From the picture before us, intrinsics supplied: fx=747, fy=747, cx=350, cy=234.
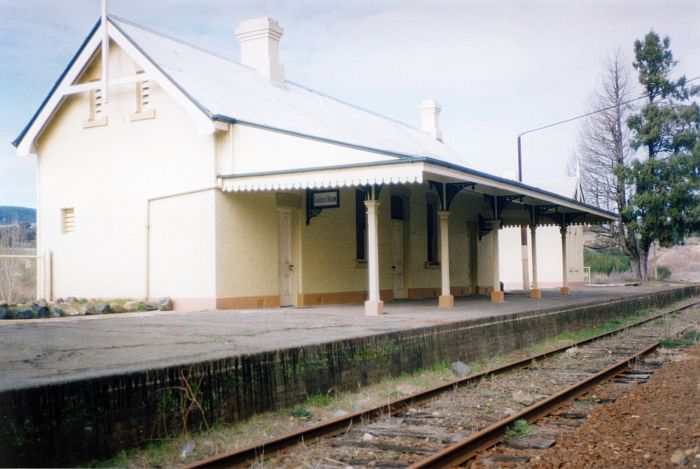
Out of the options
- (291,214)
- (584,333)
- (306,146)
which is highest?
(306,146)

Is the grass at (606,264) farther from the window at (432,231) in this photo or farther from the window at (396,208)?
the window at (396,208)

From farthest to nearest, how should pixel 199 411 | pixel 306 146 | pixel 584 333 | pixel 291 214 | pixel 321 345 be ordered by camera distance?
pixel 584 333, pixel 291 214, pixel 306 146, pixel 321 345, pixel 199 411

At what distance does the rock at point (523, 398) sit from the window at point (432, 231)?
45.7 ft

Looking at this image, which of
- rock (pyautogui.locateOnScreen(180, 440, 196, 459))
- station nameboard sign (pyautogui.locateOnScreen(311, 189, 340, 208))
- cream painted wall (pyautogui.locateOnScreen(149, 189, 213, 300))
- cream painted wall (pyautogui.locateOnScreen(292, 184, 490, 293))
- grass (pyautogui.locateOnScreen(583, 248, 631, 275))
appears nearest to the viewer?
rock (pyautogui.locateOnScreen(180, 440, 196, 459))

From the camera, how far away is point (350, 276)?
18.4 meters

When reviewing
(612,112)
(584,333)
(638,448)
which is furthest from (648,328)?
(612,112)

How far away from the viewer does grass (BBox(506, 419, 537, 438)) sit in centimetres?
669

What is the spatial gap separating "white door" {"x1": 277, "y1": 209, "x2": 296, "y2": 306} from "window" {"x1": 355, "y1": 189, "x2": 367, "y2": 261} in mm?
2694

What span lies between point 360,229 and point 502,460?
43.9 ft

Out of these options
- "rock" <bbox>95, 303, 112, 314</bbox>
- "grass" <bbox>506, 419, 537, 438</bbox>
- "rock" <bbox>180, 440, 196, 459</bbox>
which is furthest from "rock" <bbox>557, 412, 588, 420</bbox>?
"rock" <bbox>95, 303, 112, 314</bbox>

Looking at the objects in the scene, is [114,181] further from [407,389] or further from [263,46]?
[407,389]

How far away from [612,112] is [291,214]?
1196 inches

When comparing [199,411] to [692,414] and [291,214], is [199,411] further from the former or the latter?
[291,214]

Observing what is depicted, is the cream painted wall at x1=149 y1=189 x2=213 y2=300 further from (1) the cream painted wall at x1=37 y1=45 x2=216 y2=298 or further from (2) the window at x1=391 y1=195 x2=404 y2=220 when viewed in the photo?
(2) the window at x1=391 y1=195 x2=404 y2=220
